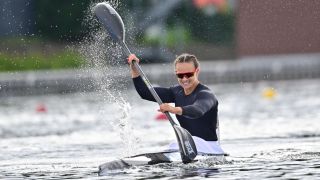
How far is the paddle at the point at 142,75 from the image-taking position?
45.3 ft

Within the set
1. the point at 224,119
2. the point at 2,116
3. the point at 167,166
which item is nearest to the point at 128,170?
the point at 167,166

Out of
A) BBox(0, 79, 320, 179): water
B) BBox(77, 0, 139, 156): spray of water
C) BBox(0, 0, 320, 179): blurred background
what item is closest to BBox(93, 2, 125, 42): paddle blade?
BBox(0, 79, 320, 179): water

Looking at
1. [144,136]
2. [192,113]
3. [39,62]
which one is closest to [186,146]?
[192,113]

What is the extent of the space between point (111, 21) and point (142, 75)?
4.16 feet

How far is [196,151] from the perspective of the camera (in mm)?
13961

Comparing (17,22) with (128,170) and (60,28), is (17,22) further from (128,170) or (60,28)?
(128,170)

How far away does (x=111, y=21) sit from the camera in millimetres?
15312

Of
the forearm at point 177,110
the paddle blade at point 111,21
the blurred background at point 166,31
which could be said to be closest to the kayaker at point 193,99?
the forearm at point 177,110

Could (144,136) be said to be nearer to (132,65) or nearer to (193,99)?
(132,65)

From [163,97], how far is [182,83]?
0.52m

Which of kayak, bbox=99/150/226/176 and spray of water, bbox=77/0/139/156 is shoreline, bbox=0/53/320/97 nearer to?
spray of water, bbox=77/0/139/156

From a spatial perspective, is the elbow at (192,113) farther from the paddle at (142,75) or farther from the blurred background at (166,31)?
the blurred background at (166,31)

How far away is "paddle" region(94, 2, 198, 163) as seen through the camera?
544 inches

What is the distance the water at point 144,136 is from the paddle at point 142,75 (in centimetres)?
19
